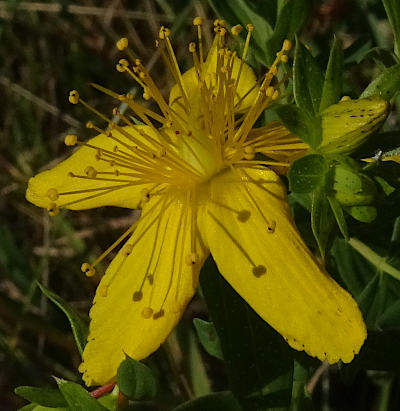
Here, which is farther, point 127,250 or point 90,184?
point 90,184

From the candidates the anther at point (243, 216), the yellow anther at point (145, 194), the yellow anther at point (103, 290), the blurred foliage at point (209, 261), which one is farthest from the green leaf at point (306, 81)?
the yellow anther at point (103, 290)

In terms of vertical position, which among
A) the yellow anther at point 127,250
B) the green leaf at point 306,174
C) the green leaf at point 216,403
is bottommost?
the green leaf at point 216,403

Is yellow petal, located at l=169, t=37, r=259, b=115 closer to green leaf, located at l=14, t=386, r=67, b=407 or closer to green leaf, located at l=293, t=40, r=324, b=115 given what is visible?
green leaf, located at l=293, t=40, r=324, b=115

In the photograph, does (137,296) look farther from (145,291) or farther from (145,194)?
(145,194)

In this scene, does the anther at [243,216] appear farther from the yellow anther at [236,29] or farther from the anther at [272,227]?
the yellow anther at [236,29]

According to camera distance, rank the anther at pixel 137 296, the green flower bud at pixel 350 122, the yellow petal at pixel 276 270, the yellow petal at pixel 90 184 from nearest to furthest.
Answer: the green flower bud at pixel 350 122 < the yellow petal at pixel 276 270 < the anther at pixel 137 296 < the yellow petal at pixel 90 184

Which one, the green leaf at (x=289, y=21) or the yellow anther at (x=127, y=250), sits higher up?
the green leaf at (x=289, y=21)

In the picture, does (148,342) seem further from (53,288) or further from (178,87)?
(53,288)

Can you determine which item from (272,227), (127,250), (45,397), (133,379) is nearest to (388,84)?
(272,227)

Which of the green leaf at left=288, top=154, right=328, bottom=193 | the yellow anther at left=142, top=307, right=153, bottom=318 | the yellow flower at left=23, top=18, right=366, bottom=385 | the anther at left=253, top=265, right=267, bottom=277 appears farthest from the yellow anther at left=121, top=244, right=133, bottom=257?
the green leaf at left=288, top=154, right=328, bottom=193
